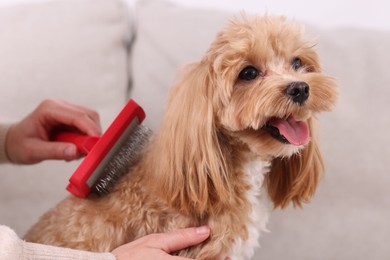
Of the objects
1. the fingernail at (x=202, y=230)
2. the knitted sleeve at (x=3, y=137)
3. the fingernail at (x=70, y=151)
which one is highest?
the fingernail at (x=70, y=151)

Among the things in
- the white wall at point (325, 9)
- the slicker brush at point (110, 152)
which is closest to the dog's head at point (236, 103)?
the slicker brush at point (110, 152)

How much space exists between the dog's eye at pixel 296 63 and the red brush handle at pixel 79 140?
0.44 meters

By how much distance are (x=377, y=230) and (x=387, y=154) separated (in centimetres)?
22

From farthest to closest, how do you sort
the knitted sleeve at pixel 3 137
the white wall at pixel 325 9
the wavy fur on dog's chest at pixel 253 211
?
the white wall at pixel 325 9
the knitted sleeve at pixel 3 137
the wavy fur on dog's chest at pixel 253 211

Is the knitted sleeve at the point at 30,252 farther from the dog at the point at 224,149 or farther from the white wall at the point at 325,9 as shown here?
the white wall at the point at 325,9

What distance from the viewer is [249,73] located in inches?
39.5

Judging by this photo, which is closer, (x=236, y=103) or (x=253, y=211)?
(x=236, y=103)

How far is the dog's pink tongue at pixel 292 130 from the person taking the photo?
95cm

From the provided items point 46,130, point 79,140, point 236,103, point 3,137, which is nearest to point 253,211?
point 236,103

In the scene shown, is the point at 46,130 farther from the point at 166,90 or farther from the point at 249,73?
the point at 249,73

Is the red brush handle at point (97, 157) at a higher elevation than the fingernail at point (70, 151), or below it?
higher

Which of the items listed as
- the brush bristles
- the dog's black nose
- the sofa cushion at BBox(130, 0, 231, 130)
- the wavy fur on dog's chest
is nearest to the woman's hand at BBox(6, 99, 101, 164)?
the brush bristles

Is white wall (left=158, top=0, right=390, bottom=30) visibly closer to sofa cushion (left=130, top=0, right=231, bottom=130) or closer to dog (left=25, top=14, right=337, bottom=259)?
sofa cushion (left=130, top=0, right=231, bottom=130)

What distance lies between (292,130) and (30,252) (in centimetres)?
52
